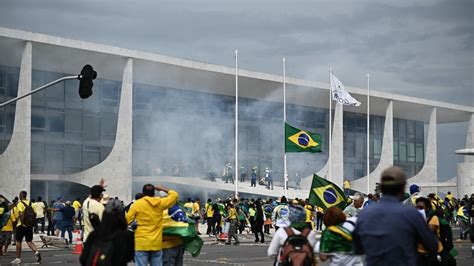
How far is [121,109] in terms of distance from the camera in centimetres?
4791

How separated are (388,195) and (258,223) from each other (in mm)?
22832

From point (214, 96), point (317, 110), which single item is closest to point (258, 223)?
point (214, 96)

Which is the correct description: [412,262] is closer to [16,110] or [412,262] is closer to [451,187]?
[16,110]

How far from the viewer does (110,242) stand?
297 inches

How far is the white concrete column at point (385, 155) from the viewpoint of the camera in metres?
66.2

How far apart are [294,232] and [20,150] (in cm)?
3525

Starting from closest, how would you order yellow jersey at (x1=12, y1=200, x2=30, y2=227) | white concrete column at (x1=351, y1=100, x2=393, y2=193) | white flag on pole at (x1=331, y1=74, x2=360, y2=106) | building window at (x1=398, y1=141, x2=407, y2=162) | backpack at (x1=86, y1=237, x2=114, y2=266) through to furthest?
backpack at (x1=86, y1=237, x2=114, y2=266) < yellow jersey at (x1=12, y1=200, x2=30, y2=227) < white flag on pole at (x1=331, y1=74, x2=360, y2=106) < white concrete column at (x1=351, y1=100, x2=393, y2=193) < building window at (x1=398, y1=141, x2=407, y2=162)

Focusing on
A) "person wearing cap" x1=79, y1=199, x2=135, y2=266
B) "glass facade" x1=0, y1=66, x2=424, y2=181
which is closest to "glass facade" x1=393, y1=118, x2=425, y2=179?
"glass facade" x1=0, y1=66, x2=424, y2=181

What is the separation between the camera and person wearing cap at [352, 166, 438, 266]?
5.75 m

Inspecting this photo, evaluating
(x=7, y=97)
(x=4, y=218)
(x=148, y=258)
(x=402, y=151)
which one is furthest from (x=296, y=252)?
(x=402, y=151)

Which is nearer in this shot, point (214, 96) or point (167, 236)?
point (167, 236)

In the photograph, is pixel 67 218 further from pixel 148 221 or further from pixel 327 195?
pixel 148 221

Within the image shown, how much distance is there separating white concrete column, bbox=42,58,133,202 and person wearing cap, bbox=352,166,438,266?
40460 mm

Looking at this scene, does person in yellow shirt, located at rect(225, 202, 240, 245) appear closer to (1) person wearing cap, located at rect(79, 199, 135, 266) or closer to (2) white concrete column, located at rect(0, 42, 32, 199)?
(2) white concrete column, located at rect(0, 42, 32, 199)
